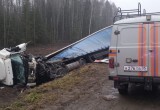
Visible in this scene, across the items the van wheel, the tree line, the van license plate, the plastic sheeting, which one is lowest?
the van wheel

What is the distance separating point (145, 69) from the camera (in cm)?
814

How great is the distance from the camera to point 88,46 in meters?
18.4

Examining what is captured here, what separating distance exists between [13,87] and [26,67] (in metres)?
1.09

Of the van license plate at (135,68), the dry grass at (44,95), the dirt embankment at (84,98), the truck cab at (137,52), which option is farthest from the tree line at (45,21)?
the van license plate at (135,68)

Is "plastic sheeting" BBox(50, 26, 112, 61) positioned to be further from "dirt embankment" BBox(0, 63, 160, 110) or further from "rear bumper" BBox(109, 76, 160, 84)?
"rear bumper" BBox(109, 76, 160, 84)

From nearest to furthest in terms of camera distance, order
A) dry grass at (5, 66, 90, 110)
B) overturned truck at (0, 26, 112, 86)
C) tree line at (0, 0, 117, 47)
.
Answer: dry grass at (5, 66, 90, 110) → overturned truck at (0, 26, 112, 86) → tree line at (0, 0, 117, 47)

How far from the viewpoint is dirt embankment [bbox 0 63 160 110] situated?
8.18m

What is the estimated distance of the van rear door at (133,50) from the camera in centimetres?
816

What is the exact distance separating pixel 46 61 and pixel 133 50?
8095mm

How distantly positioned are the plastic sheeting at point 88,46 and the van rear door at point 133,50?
8.68m

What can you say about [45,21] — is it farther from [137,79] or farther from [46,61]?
[137,79]

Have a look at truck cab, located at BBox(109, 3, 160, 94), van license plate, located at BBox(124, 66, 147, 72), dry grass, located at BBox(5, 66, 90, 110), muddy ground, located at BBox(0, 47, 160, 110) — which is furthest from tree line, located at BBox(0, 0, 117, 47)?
van license plate, located at BBox(124, 66, 147, 72)

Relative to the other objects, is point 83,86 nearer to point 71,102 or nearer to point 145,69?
point 71,102

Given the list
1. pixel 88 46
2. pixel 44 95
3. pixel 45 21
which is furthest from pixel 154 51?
pixel 45 21
